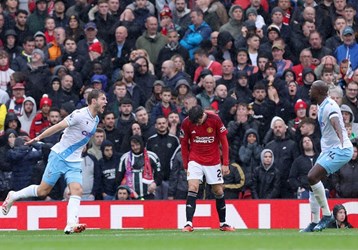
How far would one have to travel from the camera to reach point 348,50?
27484 millimetres

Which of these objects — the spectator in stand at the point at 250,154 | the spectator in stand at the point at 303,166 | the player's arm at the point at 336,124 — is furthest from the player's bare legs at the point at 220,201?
the spectator in stand at the point at 250,154

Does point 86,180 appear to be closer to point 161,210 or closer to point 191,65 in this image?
point 161,210

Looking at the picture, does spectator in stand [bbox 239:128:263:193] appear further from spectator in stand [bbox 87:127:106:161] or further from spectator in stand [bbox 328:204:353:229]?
spectator in stand [bbox 87:127:106:161]

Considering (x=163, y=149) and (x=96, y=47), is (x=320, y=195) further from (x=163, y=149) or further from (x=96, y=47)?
(x=96, y=47)

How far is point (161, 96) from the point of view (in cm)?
2658

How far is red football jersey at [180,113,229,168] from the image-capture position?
21.3 meters

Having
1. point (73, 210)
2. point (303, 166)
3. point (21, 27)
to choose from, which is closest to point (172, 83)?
point (303, 166)

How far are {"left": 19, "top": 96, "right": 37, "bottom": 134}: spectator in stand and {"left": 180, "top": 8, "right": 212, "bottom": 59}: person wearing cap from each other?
414 cm

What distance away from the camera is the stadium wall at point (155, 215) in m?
24.6

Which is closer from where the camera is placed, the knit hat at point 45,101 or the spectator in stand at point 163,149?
the spectator in stand at point 163,149

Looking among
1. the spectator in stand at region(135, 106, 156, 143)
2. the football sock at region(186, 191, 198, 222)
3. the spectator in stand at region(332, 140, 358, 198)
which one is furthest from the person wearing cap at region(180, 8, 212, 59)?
the football sock at region(186, 191, 198, 222)

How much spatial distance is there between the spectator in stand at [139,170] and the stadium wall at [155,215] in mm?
507

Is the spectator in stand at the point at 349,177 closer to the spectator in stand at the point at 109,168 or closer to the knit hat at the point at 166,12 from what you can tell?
the spectator in stand at the point at 109,168

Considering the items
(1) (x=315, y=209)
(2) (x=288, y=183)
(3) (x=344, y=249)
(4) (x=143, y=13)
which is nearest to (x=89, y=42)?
(4) (x=143, y=13)
